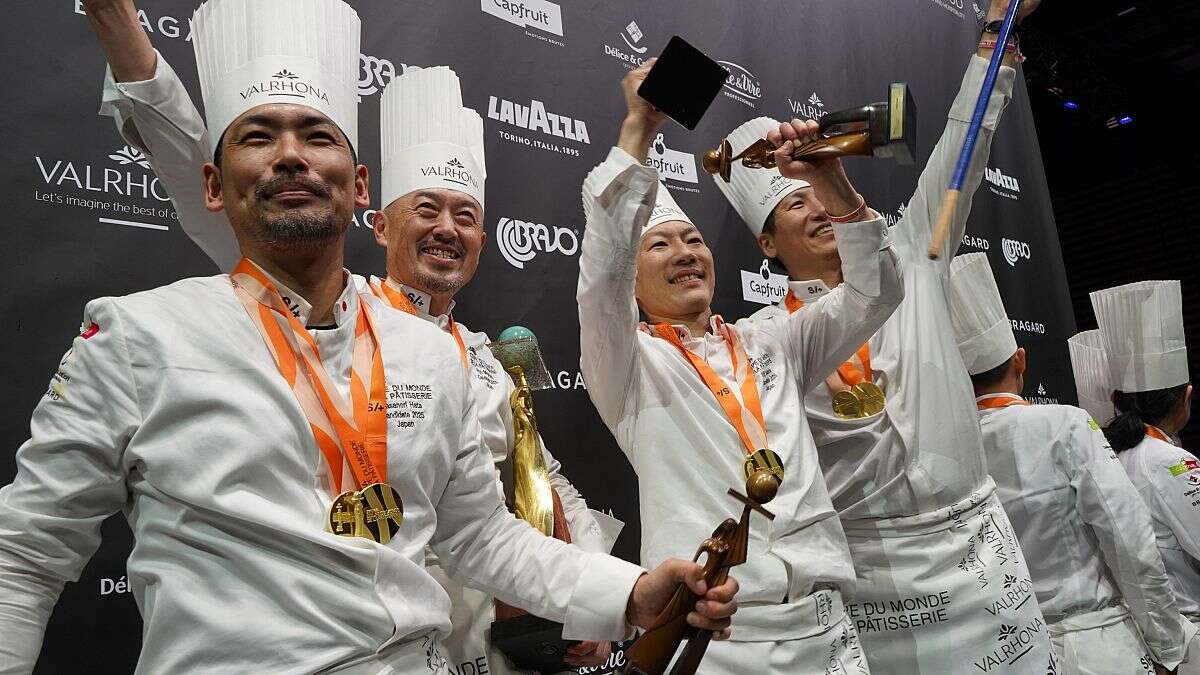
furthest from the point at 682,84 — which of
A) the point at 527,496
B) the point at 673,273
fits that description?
the point at 527,496

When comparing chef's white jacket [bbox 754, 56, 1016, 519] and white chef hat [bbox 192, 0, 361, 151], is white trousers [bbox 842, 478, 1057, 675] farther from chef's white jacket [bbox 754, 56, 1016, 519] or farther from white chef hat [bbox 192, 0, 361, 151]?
white chef hat [bbox 192, 0, 361, 151]

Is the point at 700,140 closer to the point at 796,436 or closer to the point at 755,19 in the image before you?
the point at 755,19

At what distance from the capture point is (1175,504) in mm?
3807

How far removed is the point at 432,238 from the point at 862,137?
1133 millimetres

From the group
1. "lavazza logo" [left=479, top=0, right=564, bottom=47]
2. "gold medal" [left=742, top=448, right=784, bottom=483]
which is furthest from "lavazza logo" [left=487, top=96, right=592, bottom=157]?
"gold medal" [left=742, top=448, right=784, bottom=483]

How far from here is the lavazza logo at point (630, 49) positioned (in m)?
3.56

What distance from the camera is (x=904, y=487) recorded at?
8.77 feet

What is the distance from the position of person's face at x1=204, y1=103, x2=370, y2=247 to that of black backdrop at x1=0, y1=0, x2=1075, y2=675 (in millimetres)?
819

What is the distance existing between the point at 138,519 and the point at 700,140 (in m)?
2.74

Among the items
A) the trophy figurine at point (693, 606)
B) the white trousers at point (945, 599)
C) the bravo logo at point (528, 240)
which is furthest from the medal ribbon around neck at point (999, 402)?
the trophy figurine at point (693, 606)

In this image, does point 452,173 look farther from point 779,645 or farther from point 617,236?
point 779,645

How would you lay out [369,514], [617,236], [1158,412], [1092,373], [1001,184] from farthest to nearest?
[1001,184] < [1092,373] < [1158,412] < [617,236] < [369,514]

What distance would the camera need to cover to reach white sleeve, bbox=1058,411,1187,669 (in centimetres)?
305

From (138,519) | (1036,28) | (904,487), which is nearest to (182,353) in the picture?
→ (138,519)
